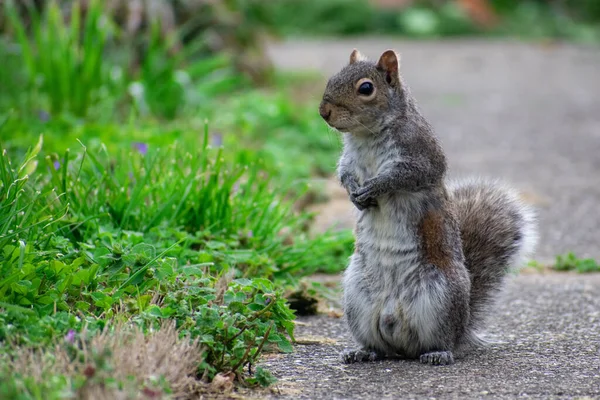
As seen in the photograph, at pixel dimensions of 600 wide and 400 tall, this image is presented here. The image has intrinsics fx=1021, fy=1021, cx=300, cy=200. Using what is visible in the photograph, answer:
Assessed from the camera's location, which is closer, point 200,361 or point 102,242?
point 200,361

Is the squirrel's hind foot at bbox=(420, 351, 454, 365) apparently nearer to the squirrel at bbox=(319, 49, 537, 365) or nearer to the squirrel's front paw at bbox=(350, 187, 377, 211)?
the squirrel at bbox=(319, 49, 537, 365)

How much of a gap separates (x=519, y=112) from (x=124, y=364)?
807 centimetres

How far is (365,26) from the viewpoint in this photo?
17422mm

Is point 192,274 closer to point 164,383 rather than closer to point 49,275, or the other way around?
point 49,275

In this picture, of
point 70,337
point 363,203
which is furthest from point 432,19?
point 70,337

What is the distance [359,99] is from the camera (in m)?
3.58

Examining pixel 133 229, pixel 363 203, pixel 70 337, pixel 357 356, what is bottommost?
pixel 357 356

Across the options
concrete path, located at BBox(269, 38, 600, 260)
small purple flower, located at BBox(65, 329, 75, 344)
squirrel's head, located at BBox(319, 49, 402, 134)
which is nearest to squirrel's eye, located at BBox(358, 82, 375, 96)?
squirrel's head, located at BBox(319, 49, 402, 134)

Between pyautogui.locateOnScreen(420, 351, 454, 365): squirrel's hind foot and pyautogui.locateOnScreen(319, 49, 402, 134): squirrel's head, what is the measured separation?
2.63ft

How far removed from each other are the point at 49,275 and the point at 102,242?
0.49 m

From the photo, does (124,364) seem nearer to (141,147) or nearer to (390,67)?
(390,67)

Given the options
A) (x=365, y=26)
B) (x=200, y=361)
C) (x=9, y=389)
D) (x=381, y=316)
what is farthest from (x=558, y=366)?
(x=365, y=26)

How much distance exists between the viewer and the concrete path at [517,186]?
→ 325 centimetres

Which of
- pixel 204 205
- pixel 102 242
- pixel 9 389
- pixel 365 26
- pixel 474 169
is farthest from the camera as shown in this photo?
pixel 365 26
